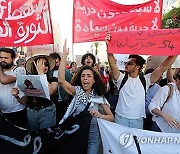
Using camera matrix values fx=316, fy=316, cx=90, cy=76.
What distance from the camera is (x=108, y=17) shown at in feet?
15.8

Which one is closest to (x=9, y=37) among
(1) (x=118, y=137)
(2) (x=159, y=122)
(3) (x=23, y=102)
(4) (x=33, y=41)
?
(4) (x=33, y=41)

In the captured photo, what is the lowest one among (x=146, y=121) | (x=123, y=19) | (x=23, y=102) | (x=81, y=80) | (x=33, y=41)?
(x=146, y=121)

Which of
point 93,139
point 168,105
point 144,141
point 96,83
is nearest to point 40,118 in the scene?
point 93,139

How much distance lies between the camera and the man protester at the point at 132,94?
157 inches

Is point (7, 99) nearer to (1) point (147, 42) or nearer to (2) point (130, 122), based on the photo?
(2) point (130, 122)

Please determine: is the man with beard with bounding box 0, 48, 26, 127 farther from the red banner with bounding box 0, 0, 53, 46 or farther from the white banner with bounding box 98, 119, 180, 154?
the white banner with bounding box 98, 119, 180, 154

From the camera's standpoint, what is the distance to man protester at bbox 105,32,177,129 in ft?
13.1

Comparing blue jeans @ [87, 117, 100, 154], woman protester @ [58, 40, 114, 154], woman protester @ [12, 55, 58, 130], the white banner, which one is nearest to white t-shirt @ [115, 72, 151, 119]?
woman protester @ [58, 40, 114, 154]

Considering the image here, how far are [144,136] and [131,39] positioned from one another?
1194 millimetres

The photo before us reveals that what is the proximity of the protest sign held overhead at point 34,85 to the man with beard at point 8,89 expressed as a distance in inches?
9.8

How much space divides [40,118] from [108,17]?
1.91 meters

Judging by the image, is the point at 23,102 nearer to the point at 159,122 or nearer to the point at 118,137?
the point at 118,137

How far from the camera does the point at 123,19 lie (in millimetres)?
4805

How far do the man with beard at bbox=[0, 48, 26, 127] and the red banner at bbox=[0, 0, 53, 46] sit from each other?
0.62 feet
